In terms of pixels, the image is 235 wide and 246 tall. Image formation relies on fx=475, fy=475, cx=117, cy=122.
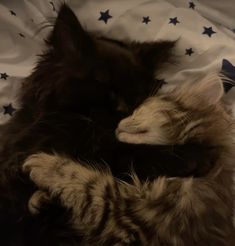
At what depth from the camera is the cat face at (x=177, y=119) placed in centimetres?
128

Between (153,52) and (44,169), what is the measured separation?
1.83ft

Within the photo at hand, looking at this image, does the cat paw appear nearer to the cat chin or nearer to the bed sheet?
the cat chin

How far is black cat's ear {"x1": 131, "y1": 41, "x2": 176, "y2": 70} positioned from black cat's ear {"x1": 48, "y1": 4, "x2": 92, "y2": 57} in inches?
7.3

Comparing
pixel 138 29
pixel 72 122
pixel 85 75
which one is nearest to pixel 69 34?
pixel 85 75

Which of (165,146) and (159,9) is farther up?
(159,9)

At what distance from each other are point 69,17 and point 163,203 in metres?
0.61

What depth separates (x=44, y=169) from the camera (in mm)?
1242

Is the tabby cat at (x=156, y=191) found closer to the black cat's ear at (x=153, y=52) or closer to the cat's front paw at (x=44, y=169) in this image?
the cat's front paw at (x=44, y=169)

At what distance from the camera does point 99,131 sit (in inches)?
54.9

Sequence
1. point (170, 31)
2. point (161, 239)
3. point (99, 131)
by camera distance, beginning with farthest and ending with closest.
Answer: point (170, 31) → point (99, 131) → point (161, 239)

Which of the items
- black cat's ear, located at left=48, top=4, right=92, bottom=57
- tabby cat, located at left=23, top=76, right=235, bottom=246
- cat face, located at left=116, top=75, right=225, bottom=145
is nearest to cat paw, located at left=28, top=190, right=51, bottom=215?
tabby cat, located at left=23, top=76, right=235, bottom=246

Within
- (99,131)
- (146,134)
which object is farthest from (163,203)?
(99,131)

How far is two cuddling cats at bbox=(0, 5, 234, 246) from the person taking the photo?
121cm

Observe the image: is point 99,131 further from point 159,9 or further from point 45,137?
point 159,9
